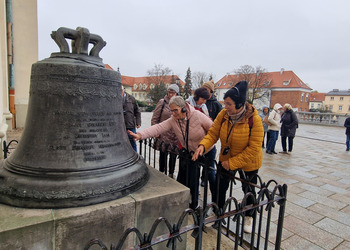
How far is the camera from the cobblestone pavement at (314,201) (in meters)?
2.95

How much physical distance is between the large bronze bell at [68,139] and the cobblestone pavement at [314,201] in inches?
59.2

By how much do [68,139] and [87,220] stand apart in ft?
2.33

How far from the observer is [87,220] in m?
1.77

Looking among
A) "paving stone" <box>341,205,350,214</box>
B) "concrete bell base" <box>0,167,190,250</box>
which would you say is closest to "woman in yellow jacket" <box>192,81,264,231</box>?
"concrete bell base" <box>0,167,190,250</box>

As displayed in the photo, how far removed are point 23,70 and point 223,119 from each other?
29.3ft

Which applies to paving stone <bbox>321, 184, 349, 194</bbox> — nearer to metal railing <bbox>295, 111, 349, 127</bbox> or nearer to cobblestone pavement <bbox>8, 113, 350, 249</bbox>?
cobblestone pavement <bbox>8, 113, 350, 249</bbox>

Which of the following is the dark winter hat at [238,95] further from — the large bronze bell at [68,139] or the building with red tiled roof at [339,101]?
the building with red tiled roof at [339,101]

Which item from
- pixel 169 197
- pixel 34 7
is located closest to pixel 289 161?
pixel 169 197

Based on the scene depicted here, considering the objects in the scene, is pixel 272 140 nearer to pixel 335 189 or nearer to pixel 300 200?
pixel 335 189

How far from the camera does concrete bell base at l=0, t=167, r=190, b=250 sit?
5.15 feet

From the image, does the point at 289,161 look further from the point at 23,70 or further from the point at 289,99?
the point at 289,99

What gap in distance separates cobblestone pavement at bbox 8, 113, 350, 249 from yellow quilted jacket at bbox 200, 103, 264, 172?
102cm

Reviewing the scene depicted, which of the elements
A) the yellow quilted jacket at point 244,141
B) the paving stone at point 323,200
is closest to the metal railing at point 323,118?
the paving stone at point 323,200

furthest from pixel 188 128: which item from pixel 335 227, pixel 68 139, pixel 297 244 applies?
pixel 335 227
